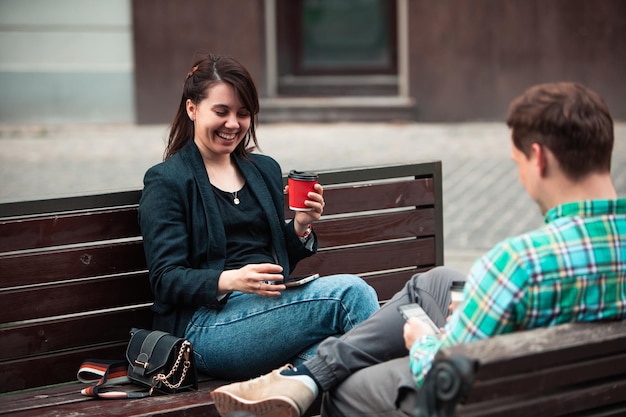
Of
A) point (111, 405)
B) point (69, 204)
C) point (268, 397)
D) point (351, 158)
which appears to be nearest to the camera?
point (268, 397)

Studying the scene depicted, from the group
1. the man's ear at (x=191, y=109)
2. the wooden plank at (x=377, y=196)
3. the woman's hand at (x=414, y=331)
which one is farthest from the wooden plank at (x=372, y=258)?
the woman's hand at (x=414, y=331)

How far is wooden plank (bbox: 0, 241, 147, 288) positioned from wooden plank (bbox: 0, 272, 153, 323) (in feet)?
0.10

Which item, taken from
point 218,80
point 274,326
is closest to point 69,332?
point 274,326

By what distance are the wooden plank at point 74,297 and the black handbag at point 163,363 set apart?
0.35 meters

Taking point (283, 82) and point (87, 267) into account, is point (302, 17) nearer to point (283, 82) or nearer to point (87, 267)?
point (283, 82)

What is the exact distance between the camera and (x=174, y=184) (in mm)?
3678

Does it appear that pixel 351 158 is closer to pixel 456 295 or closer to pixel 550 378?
pixel 456 295

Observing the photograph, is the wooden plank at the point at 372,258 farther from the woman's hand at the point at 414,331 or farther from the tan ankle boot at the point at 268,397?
the woman's hand at the point at 414,331

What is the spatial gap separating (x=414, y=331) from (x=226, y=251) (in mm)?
999

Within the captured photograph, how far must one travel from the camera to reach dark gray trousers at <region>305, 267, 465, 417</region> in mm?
2996

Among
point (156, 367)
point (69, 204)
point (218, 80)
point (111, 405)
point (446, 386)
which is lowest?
point (111, 405)

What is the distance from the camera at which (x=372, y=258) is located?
4.52 m

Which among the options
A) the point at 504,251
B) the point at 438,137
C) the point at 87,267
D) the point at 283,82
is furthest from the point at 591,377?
the point at 283,82

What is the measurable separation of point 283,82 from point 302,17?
0.93m
